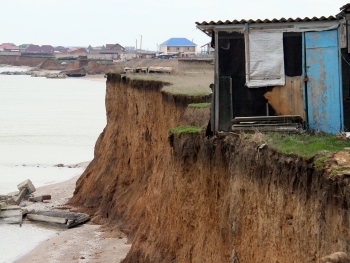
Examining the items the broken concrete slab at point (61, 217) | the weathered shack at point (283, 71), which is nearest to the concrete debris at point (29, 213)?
the broken concrete slab at point (61, 217)

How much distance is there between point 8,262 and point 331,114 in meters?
15.6

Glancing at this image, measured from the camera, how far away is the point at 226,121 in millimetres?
18203

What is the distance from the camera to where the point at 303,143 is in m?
15.4

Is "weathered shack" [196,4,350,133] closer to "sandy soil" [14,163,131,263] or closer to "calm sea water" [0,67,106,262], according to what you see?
"sandy soil" [14,163,131,263]

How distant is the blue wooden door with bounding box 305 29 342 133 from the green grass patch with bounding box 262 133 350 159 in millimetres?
1086

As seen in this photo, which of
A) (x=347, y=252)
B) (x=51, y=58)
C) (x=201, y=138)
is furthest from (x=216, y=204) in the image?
(x=51, y=58)

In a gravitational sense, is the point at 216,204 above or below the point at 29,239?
above

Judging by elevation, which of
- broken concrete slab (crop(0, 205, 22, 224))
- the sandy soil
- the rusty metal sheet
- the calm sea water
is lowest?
the sandy soil

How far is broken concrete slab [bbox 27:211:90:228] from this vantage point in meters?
33.6

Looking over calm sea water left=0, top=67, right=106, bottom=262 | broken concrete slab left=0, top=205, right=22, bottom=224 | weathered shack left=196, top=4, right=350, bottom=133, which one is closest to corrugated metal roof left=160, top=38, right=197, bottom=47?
calm sea water left=0, top=67, right=106, bottom=262

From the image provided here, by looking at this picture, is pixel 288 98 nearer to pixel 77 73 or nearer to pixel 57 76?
pixel 77 73

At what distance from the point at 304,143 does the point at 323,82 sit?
2.87 metres

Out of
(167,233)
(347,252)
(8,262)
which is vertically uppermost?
(347,252)

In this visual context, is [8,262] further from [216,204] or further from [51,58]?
[51,58]
